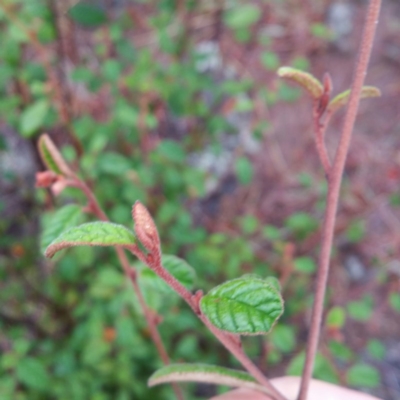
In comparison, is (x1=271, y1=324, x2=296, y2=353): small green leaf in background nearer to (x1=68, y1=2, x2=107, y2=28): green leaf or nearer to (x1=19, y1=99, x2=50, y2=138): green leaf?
(x1=19, y1=99, x2=50, y2=138): green leaf

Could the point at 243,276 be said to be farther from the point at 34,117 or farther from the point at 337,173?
the point at 34,117

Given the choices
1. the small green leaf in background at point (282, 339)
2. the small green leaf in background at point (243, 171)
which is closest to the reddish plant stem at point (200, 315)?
the small green leaf in background at point (282, 339)

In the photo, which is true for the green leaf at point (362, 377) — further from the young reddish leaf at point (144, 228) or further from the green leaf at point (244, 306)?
the young reddish leaf at point (144, 228)

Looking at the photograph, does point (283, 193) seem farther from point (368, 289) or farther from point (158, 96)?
point (158, 96)

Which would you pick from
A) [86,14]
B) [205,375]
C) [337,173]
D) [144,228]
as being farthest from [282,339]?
[86,14]

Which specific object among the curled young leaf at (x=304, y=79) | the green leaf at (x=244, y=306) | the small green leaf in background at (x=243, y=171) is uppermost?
the curled young leaf at (x=304, y=79)

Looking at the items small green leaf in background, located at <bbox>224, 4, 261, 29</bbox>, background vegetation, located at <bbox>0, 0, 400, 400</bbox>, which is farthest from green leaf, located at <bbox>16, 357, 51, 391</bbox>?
small green leaf in background, located at <bbox>224, 4, 261, 29</bbox>
